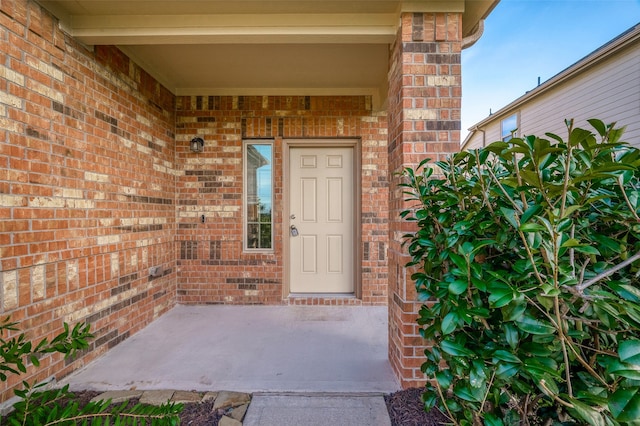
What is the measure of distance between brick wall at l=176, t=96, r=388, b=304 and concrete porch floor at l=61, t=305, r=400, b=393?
1.63ft

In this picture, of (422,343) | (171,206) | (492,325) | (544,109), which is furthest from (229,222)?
(544,109)

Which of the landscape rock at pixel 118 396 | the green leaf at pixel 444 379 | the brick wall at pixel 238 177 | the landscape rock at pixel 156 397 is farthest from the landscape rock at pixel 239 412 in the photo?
the brick wall at pixel 238 177

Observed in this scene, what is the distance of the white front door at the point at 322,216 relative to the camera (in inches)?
151

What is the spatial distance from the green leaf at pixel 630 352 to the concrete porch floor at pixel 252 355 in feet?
5.02

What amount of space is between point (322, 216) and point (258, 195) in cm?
87

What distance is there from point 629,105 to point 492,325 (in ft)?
18.4

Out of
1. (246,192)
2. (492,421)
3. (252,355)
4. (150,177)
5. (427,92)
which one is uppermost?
(427,92)

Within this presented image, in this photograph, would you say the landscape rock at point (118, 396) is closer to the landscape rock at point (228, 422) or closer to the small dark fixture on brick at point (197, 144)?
the landscape rock at point (228, 422)

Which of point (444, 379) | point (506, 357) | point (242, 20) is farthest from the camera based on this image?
point (242, 20)

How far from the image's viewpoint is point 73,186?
2.22 meters

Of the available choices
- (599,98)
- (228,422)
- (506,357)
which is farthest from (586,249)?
(599,98)

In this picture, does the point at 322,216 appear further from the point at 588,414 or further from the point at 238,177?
the point at 588,414

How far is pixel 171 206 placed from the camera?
3.59 meters

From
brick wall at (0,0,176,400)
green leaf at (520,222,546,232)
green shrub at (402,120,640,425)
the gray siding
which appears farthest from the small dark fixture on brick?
the gray siding
